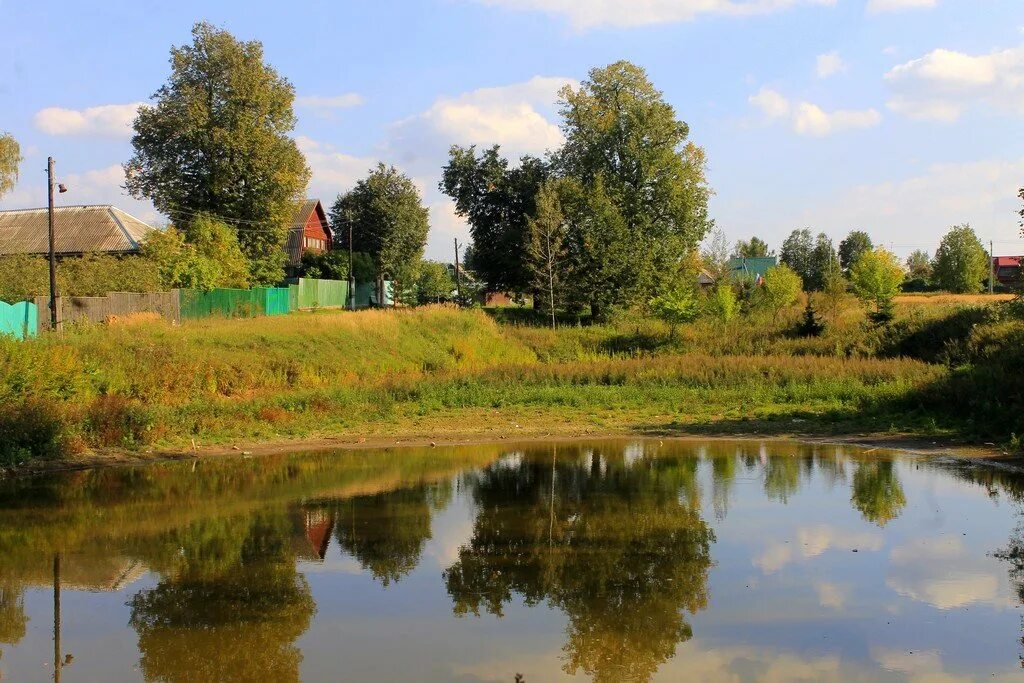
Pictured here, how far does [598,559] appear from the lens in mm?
10453

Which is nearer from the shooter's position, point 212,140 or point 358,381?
point 358,381

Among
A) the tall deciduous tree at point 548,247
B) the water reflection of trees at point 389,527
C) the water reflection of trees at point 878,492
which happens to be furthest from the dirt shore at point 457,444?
the tall deciduous tree at point 548,247

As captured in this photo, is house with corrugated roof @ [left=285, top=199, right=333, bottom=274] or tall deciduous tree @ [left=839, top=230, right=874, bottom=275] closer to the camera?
house with corrugated roof @ [left=285, top=199, right=333, bottom=274]

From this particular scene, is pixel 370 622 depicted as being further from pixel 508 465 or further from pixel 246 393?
pixel 246 393

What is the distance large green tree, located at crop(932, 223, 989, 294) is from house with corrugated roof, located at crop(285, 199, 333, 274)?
197 feet

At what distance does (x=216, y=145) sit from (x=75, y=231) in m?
9.44

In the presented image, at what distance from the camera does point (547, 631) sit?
27.0 ft

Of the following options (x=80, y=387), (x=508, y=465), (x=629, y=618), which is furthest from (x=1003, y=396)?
(x=80, y=387)

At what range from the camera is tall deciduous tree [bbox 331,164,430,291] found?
249ft

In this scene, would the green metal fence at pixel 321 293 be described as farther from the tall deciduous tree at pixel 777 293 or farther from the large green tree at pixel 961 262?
the large green tree at pixel 961 262

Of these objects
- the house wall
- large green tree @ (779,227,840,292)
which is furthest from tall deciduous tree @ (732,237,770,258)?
the house wall

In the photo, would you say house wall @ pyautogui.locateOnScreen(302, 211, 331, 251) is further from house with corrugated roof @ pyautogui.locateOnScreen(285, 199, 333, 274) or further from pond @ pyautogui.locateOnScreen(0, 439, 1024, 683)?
pond @ pyautogui.locateOnScreen(0, 439, 1024, 683)

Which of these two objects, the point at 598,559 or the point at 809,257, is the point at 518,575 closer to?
the point at 598,559

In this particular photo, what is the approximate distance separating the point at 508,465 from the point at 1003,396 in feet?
39.5
